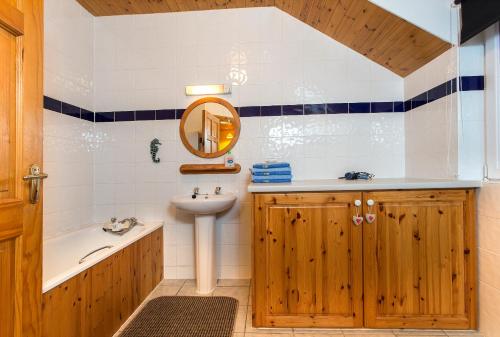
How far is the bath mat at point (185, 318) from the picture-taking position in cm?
164

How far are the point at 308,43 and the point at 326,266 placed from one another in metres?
1.88

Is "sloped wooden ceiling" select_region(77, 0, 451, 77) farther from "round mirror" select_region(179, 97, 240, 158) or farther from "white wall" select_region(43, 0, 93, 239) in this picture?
"round mirror" select_region(179, 97, 240, 158)

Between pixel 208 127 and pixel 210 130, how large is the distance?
0.11 feet

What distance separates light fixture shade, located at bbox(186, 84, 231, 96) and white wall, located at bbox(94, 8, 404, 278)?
0.07 m

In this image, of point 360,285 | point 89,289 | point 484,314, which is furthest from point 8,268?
point 484,314

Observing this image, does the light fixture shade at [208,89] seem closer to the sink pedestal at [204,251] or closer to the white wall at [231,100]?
the white wall at [231,100]

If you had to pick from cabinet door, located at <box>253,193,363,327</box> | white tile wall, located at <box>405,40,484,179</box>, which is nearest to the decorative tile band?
white tile wall, located at <box>405,40,484,179</box>

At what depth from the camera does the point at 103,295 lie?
5.15ft

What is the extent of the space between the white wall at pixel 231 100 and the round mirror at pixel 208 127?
83 mm

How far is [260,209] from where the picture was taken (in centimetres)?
161

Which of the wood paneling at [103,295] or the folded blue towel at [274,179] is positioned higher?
the folded blue towel at [274,179]

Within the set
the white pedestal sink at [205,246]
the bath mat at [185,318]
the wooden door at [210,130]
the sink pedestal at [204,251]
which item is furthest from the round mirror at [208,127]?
the bath mat at [185,318]

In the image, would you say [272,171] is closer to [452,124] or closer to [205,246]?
[205,246]

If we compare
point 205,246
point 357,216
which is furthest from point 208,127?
point 357,216
